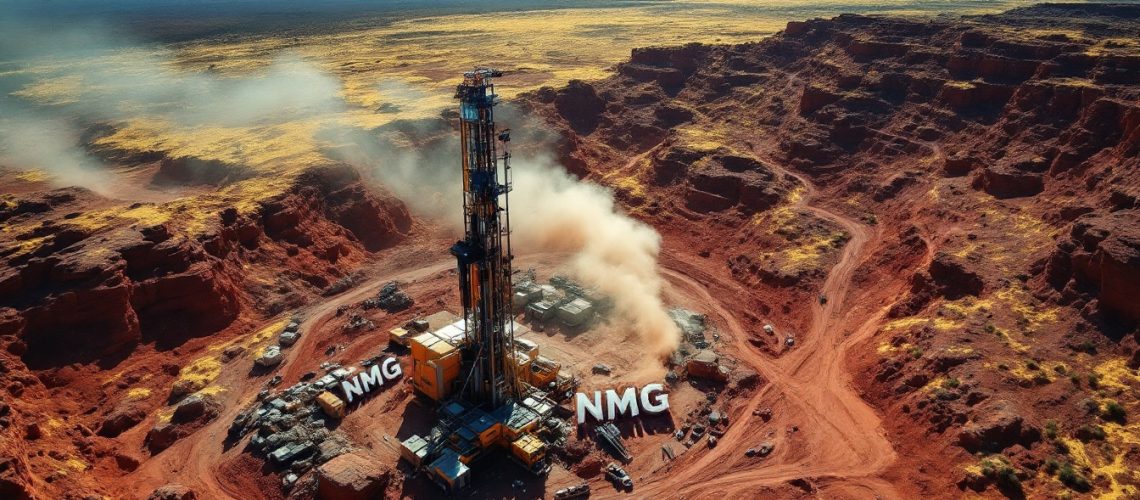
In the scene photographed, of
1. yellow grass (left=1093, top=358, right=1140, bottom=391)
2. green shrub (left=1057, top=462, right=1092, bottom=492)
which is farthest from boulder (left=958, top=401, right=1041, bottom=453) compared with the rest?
yellow grass (left=1093, top=358, right=1140, bottom=391)

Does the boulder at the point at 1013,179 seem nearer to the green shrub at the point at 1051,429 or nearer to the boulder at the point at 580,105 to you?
the green shrub at the point at 1051,429

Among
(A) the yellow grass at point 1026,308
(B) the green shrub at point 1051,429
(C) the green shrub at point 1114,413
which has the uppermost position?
(A) the yellow grass at point 1026,308

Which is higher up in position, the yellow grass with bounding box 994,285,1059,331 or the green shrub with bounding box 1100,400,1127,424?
the yellow grass with bounding box 994,285,1059,331

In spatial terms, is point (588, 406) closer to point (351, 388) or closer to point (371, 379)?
point (371, 379)

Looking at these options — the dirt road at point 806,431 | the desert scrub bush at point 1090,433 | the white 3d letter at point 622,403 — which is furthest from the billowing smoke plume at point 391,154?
the desert scrub bush at point 1090,433

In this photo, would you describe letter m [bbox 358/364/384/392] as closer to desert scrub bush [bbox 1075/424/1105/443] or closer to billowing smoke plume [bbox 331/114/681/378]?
billowing smoke plume [bbox 331/114/681/378]

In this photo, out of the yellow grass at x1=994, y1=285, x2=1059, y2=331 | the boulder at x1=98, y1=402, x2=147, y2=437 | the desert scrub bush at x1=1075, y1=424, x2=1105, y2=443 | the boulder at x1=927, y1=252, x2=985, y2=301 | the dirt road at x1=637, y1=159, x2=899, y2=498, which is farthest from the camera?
the boulder at x1=927, y1=252, x2=985, y2=301

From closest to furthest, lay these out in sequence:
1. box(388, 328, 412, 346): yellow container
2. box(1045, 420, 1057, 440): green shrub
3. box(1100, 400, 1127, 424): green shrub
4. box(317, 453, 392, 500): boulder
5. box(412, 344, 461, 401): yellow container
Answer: box(317, 453, 392, 500): boulder → box(1045, 420, 1057, 440): green shrub → box(1100, 400, 1127, 424): green shrub → box(412, 344, 461, 401): yellow container → box(388, 328, 412, 346): yellow container
